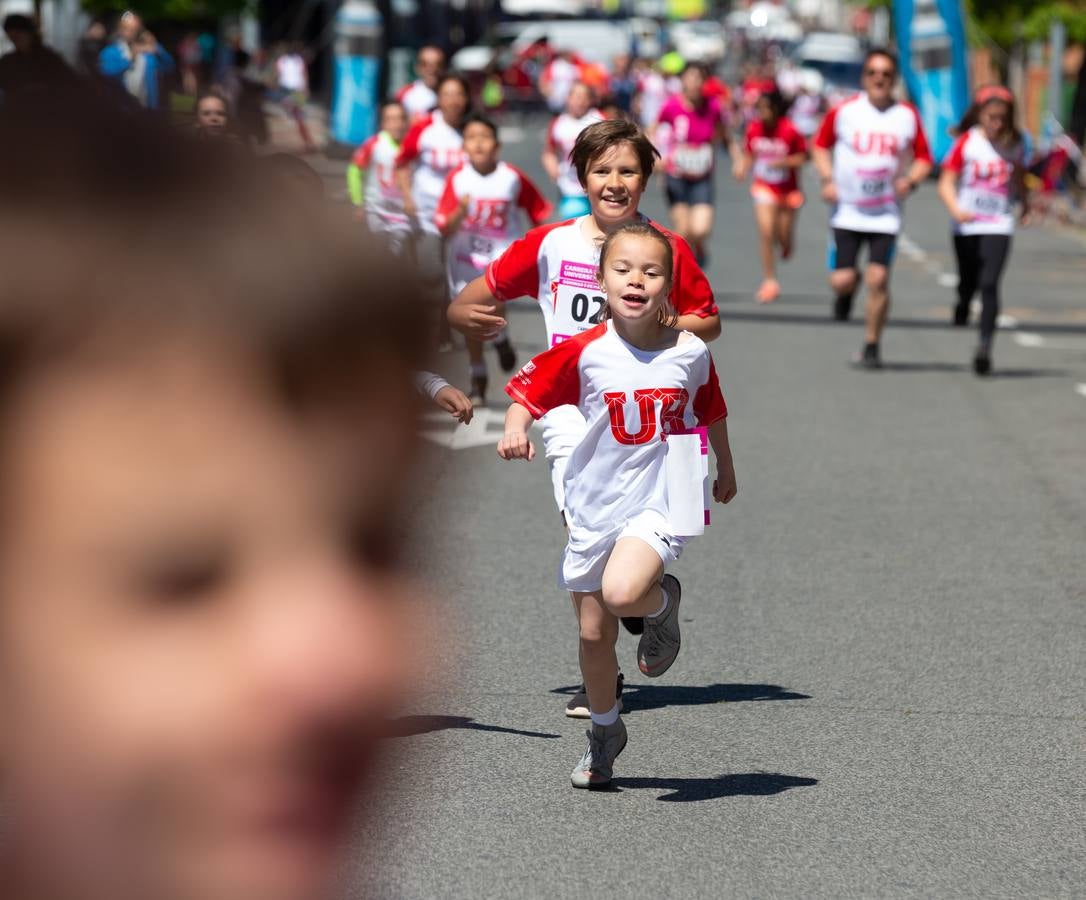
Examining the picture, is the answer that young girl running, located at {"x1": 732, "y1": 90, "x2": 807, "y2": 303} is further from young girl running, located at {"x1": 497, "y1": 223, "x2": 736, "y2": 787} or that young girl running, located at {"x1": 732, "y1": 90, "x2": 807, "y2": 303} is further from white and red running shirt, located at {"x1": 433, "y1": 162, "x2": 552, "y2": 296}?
young girl running, located at {"x1": 497, "y1": 223, "x2": 736, "y2": 787}

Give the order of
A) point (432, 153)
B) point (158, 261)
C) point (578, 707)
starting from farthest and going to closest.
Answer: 1. point (432, 153)
2. point (578, 707)
3. point (158, 261)

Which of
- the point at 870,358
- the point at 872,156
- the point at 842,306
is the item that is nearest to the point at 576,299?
the point at 872,156

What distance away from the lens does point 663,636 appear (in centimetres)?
539

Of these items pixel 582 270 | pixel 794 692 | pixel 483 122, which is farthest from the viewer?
pixel 483 122

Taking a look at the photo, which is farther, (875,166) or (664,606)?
(875,166)

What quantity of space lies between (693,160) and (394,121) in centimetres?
342

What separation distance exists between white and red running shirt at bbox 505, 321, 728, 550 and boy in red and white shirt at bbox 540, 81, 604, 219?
1148cm

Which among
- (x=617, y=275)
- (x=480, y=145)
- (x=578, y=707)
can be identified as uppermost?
(x=617, y=275)

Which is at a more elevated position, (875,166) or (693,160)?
(875,166)

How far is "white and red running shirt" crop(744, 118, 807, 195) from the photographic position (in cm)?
1823

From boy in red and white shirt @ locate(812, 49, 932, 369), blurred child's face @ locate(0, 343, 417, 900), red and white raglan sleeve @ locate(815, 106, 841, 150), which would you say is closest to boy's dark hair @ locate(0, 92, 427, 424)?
blurred child's face @ locate(0, 343, 417, 900)

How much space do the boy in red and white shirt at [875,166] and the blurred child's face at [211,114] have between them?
1248 centimetres

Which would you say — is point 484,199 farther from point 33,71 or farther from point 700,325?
point 33,71

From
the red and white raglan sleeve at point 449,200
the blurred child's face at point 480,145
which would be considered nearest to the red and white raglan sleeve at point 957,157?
the blurred child's face at point 480,145
